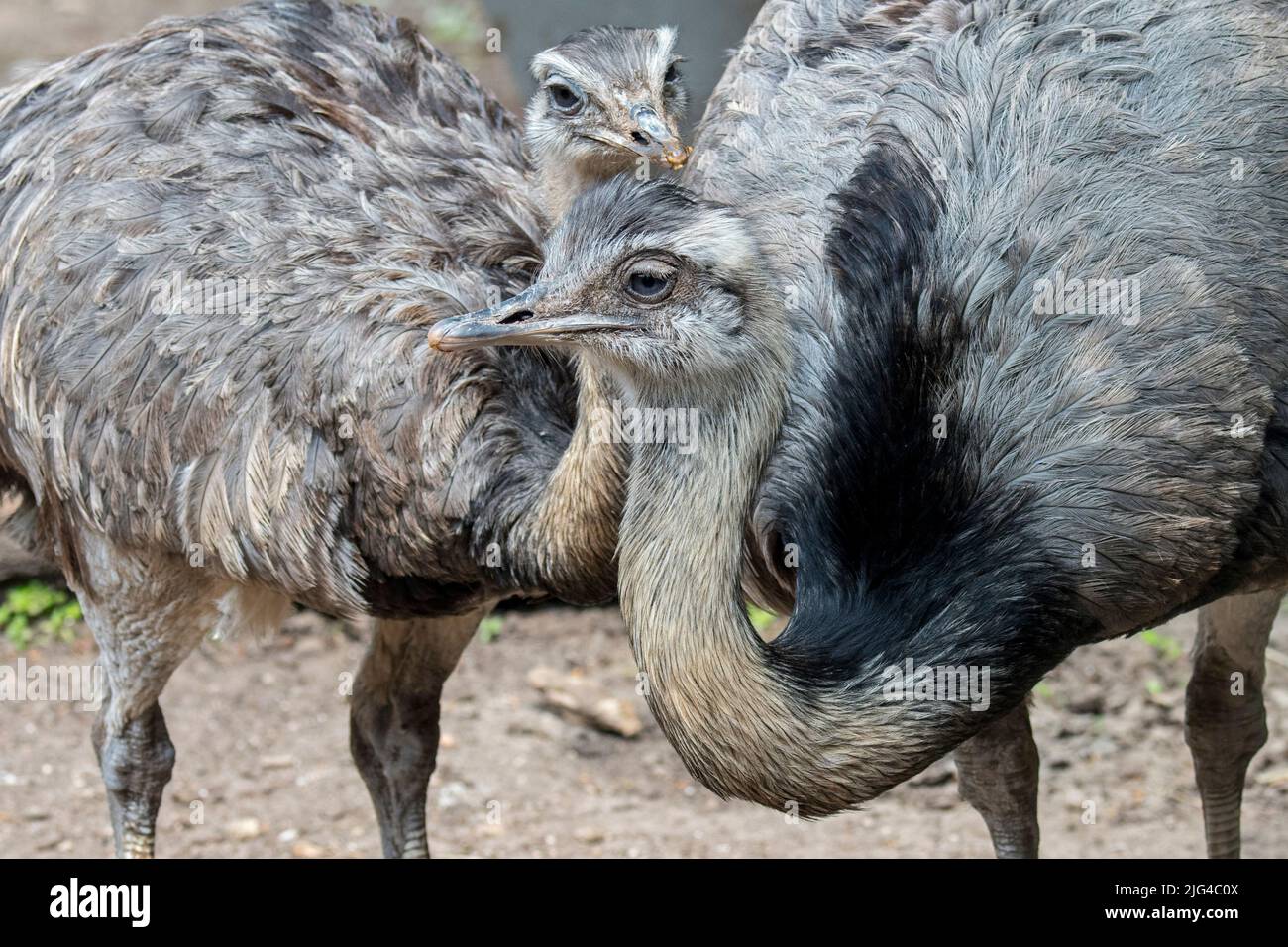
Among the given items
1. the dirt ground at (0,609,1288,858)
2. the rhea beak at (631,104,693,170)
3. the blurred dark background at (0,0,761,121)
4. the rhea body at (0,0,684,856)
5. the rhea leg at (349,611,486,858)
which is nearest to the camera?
the rhea beak at (631,104,693,170)

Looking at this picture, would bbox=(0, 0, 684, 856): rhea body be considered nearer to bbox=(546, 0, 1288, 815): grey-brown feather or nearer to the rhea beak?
the rhea beak

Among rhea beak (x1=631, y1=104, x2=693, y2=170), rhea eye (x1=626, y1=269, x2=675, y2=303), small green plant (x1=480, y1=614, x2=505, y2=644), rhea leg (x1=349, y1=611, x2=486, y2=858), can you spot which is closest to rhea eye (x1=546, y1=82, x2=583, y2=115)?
rhea beak (x1=631, y1=104, x2=693, y2=170)

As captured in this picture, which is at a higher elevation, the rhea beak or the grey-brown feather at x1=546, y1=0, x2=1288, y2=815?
the rhea beak

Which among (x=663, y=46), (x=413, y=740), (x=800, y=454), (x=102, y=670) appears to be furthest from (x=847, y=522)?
(x=102, y=670)

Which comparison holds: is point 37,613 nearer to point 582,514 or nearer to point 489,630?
point 489,630

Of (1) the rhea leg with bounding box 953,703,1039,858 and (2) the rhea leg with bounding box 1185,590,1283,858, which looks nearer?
(1) the rhea leg with bounding box 953,703,1039,858

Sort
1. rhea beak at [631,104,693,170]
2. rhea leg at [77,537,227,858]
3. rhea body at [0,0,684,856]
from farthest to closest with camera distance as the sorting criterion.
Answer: rhea leg at [77,537,227,858] < rhea body at [0,0,684,856] < rhea beak at [631,104,693,170]

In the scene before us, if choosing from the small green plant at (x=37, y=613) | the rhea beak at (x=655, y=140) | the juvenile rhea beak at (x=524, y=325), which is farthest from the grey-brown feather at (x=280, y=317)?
the small green plant at (x=37, y=613)

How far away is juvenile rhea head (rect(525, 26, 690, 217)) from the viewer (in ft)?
12.8

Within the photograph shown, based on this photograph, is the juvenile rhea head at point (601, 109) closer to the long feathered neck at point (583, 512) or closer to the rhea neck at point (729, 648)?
the long feathered neck at point (583, 512)

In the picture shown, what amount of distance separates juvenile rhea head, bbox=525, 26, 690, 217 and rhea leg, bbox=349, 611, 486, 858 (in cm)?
155

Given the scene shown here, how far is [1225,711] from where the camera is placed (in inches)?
194
